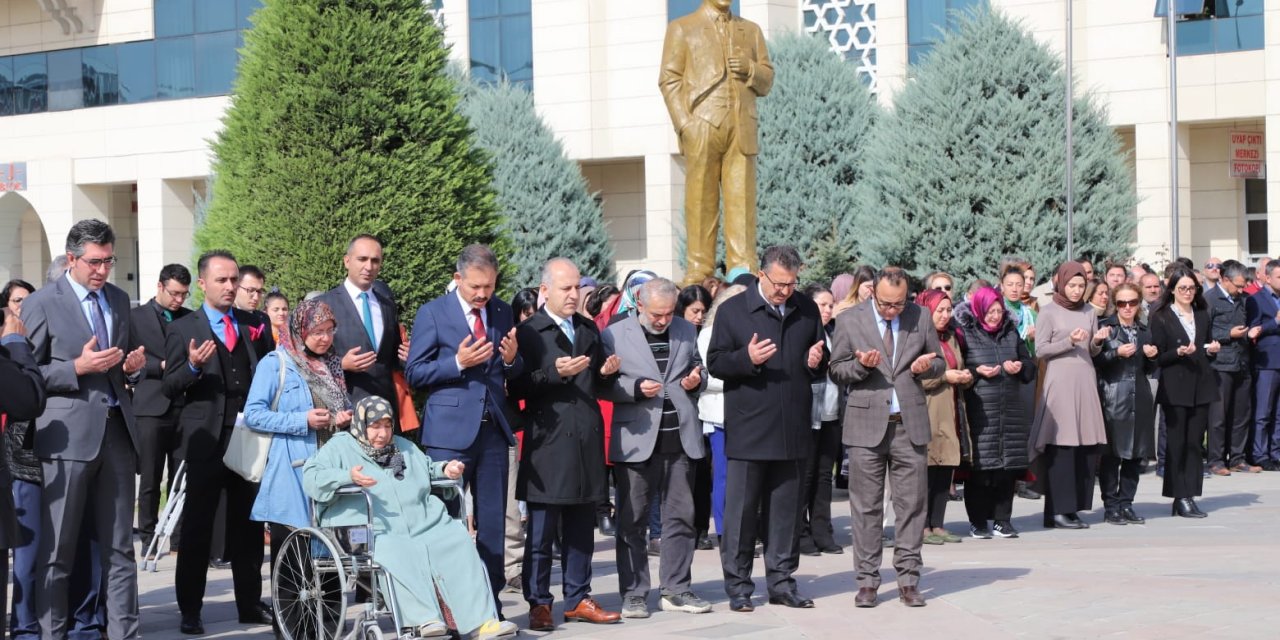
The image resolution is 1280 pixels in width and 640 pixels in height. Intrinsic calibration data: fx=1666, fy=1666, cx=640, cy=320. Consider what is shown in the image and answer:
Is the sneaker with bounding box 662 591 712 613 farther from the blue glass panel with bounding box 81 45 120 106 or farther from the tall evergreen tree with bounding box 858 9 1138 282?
the blue glass panel with bounding box 81 45 120 106

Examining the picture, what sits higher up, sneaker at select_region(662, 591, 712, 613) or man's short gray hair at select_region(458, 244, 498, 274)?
man's short gray hair at select_region(458, 244, 498, 274)

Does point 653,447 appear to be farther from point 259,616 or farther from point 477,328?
point 259,616

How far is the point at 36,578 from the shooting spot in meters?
8.53

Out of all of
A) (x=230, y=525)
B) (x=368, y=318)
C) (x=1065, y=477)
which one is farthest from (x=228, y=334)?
(x=1065, y=477)

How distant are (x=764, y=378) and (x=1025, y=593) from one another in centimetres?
216

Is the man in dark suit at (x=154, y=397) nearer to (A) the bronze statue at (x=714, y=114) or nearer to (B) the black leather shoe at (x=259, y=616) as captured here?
(B) the black leather shoe at (x=259, y=616)

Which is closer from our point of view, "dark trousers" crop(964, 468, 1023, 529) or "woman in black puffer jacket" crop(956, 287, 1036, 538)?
"woman in black puffer jacket" crop(956, 287, 1036, 538)

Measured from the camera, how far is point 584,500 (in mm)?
9461

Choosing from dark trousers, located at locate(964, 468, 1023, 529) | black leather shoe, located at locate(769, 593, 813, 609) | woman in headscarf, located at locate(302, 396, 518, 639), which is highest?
woman in headscarf, located at locate(302, 396, 518, 639)

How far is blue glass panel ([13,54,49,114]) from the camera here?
45.0 metres

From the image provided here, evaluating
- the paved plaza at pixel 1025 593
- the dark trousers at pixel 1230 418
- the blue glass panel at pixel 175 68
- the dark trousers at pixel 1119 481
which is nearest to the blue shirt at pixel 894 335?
the paved plaza at pixel 1025 593

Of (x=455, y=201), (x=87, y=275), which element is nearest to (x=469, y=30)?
(x=455, y=201)

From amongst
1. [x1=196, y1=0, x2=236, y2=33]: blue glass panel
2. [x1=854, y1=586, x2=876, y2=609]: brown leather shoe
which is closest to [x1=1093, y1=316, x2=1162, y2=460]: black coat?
[x1=854, y1=586, x2=876, y2=609]: brown leather shoe

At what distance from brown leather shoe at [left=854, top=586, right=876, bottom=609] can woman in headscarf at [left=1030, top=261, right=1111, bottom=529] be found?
3.89 metres
